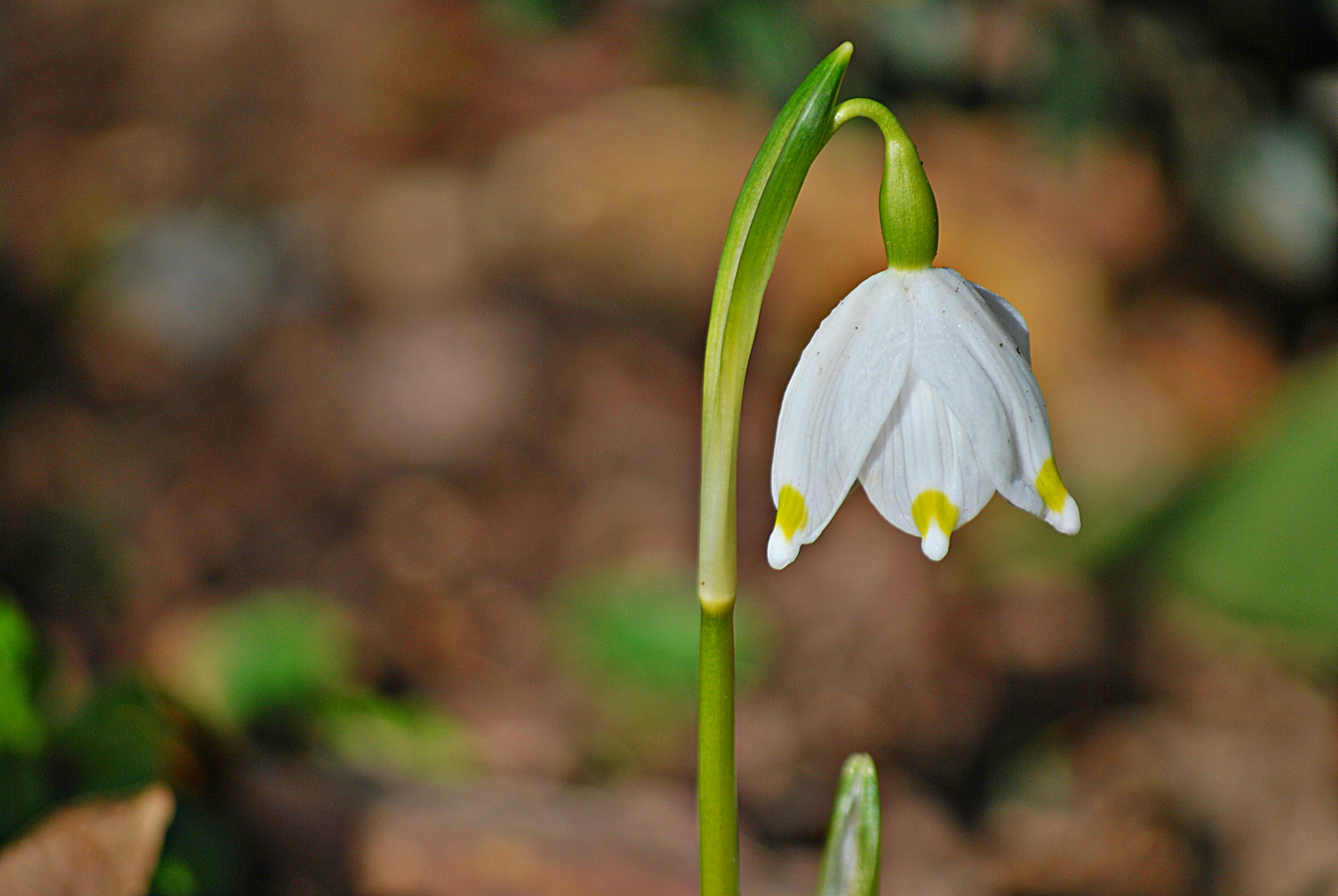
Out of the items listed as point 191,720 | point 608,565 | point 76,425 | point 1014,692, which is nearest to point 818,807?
point 1014,692

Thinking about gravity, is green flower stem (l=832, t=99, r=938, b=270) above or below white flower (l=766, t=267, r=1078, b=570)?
above

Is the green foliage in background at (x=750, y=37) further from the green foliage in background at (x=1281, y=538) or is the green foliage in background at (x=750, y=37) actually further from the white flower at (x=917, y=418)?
the white flower at (x=917, y=418)

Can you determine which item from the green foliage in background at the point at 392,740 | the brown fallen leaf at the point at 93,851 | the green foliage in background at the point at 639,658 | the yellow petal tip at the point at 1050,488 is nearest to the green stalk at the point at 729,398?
the yellow petal tip at the point at 1050,488

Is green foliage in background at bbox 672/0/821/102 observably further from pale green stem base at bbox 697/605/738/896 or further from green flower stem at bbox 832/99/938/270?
pale green stem base at bbox 697/605/738/896

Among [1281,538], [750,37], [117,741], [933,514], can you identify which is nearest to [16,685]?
[117,741]

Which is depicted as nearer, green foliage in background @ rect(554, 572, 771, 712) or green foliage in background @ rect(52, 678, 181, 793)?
green foliage in background @ rect(52, 678, 181, 793)

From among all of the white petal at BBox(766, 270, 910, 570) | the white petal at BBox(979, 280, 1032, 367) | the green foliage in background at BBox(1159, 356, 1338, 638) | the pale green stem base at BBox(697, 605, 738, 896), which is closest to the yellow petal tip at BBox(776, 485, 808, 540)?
the white petal at BBox(766, 270, 910, 570)

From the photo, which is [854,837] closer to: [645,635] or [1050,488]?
[1050,488]
